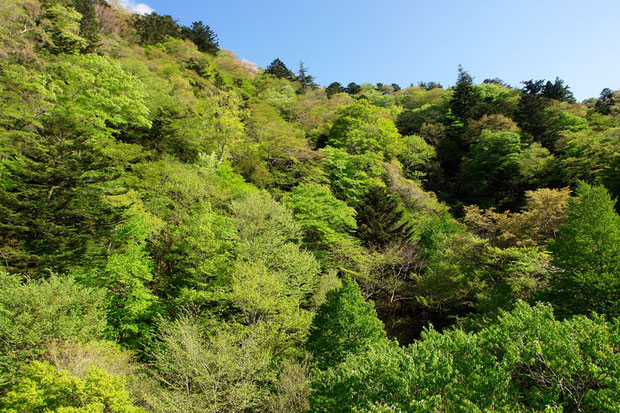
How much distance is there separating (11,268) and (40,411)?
20.9 feet

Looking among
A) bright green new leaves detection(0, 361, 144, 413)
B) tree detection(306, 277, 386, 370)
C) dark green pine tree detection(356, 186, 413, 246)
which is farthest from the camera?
dark green pine tree detection(356, 186, 413, 246)

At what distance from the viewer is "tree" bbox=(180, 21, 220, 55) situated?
53.0 meters

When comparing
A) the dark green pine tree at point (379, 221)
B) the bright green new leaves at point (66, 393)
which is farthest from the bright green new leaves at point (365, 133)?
the bright green new leaves at point (66, 393)

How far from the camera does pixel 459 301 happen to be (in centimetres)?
1953

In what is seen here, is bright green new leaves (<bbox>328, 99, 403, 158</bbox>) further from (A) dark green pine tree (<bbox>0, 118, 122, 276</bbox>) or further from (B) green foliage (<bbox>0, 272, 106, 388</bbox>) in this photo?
(B) green foliage (<bbox>0, 272, 106, 388</bbox>)

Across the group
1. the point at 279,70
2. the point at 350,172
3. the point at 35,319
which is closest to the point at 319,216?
the point at 350,172

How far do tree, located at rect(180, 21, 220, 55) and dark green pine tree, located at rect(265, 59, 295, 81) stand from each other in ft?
37.0

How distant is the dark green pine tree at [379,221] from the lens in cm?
2414

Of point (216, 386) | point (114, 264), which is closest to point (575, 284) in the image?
point (216, 386)

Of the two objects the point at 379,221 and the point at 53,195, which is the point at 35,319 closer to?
the point at 53,195

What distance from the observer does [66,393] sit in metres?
8.46

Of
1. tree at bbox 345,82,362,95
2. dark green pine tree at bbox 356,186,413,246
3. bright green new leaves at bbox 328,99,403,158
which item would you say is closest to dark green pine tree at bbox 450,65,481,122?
bright green new leaves at bbox 328,99,403,158

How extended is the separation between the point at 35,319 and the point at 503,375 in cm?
1499

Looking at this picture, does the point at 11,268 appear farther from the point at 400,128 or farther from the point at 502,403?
the point at 400,128
